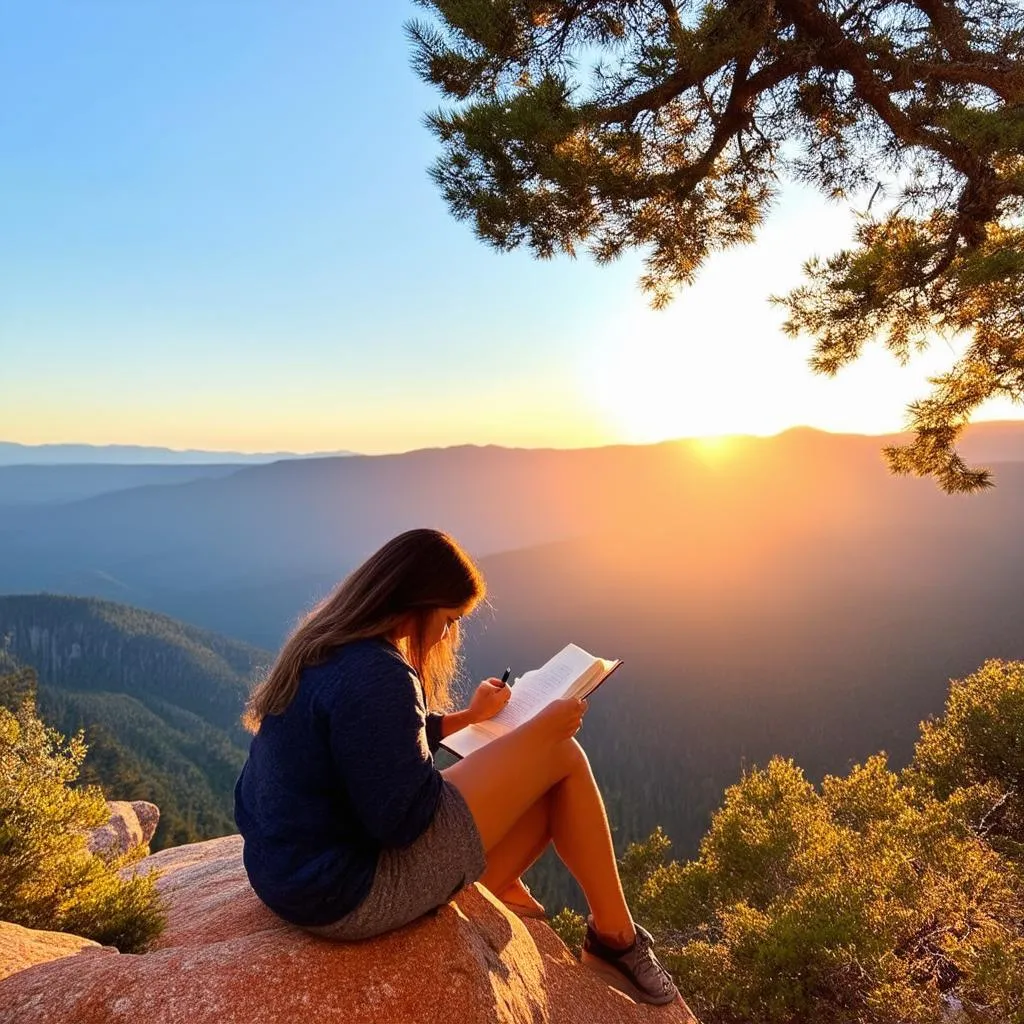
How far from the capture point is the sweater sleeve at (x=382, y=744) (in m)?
1.91

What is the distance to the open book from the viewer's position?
2697mm

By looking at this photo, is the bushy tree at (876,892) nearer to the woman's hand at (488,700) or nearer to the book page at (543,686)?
the book page at (543,686)

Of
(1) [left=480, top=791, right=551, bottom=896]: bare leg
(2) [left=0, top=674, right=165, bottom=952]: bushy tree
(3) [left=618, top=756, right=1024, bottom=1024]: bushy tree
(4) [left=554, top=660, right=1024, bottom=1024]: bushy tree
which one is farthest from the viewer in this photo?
(4) [left=554, top=660, right=1024, bottom=1024]: bushy tree

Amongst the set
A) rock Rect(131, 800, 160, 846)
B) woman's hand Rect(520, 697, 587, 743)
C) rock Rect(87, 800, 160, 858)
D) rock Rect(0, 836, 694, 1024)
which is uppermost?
woman's hand Rect(520, 697, 587, 743)

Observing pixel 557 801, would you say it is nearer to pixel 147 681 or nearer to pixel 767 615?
pixel 147 681

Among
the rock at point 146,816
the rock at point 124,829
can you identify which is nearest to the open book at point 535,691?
the rock at point 124,829

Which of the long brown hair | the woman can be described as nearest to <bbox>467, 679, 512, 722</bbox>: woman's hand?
the woman

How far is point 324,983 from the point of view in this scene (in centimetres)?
219

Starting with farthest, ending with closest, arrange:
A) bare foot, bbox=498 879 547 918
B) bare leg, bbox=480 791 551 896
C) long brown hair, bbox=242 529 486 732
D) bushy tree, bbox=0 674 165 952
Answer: bushy tree, bbox=0 674 165 952, bare foot, bbox=498 879 547 918, bare leg, bbox=480 791 551 896, long brown hair, bbox=242 529 486 732

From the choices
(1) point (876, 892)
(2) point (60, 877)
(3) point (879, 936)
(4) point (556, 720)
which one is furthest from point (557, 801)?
(1) point (876, 892)

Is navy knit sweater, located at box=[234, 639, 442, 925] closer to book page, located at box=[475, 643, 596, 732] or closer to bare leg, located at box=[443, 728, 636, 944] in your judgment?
bare leg, located at box=[443, 728, 636, 944]

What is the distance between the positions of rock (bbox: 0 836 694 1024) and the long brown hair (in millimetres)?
722

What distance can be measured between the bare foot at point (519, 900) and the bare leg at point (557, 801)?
0.44 meters

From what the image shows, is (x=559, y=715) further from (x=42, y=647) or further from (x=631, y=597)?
(x=631, y=597)
